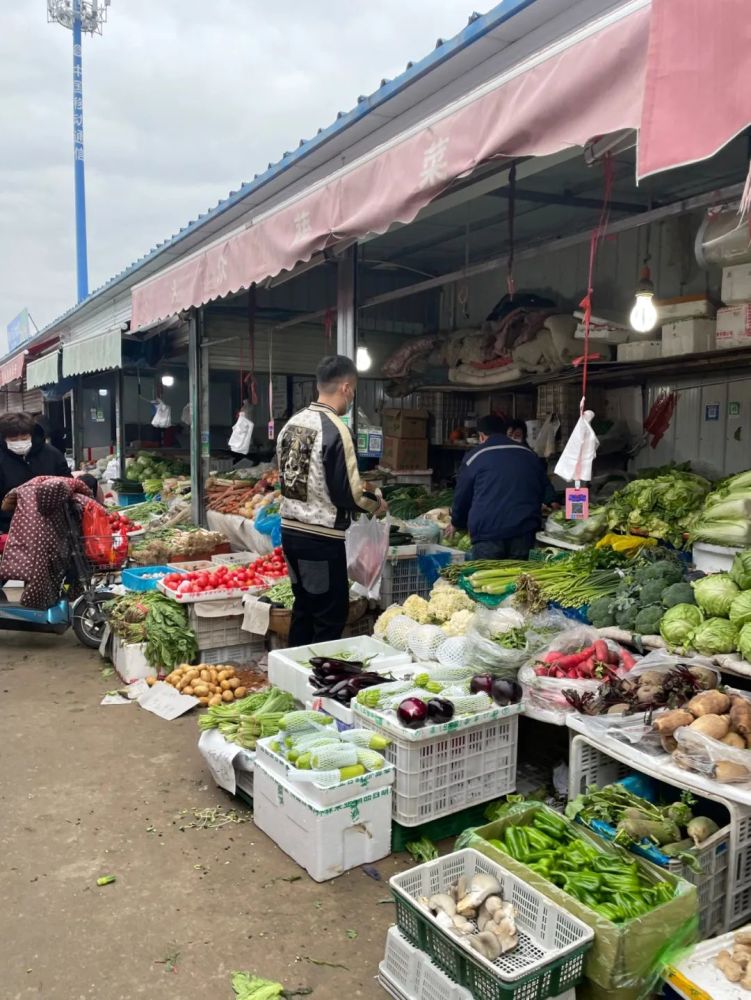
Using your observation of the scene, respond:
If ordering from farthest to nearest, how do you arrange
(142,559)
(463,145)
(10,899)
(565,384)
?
(565,384) < (142,559) < (463,145) < (10,899)

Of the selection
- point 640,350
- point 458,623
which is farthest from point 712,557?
point 640,350

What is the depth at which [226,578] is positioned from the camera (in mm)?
6418

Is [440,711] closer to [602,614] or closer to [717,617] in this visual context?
[602,614]

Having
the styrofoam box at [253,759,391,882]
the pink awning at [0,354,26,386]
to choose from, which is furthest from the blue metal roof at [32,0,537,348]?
the pink awning at [0,354,26,386]

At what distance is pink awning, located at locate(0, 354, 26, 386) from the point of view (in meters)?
16.9

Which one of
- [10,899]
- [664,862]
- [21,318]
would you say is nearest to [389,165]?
[664,862]

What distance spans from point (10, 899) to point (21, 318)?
33.1 m

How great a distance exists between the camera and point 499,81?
3219 mm

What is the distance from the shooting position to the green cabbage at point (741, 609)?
3.65 m

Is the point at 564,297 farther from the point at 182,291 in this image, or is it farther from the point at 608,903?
the point at 608,903

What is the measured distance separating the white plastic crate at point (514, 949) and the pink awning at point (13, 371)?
55.5 feet

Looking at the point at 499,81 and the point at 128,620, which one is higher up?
the point at 499,81

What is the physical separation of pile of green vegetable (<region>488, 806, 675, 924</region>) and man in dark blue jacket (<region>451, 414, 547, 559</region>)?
3263 mm

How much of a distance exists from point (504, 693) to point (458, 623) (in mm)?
1014
